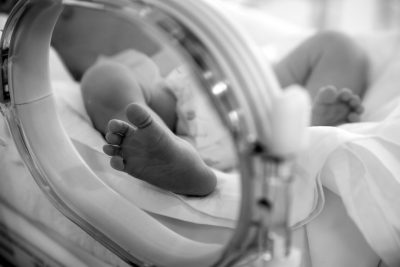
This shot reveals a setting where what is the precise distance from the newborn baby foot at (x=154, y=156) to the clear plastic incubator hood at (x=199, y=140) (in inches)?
1.1

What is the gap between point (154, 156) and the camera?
46cm

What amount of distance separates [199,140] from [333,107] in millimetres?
191

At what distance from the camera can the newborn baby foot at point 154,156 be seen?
0.45 metres

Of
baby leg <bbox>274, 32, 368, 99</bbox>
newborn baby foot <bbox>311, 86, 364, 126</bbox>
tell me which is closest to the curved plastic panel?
newborn baby foot <bbox>311, 86, 364, 126</bbox>

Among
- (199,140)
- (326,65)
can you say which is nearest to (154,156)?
(199,140)

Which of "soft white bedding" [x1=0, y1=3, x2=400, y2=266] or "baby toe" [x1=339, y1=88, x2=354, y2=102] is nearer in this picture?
"soft white bedding" [x1=0, y1=3, x2=400, y2=266]

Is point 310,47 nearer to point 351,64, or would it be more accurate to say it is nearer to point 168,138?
point 351,64

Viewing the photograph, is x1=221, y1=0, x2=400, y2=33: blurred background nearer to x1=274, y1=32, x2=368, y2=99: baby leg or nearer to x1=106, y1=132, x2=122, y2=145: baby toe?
x1=274, y1=32, x2=368, y2=99: baby leg

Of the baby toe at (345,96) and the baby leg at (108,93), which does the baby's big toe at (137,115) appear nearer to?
the baby leg at (108,93)

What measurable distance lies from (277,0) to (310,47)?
1797mm

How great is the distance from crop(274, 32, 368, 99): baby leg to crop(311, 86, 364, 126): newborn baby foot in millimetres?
96

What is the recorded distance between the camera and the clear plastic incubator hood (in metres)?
0.27

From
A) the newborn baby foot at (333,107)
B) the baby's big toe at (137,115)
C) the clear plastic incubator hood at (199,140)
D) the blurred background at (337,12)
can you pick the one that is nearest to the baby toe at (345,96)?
the newborn baby foot at (333,107)

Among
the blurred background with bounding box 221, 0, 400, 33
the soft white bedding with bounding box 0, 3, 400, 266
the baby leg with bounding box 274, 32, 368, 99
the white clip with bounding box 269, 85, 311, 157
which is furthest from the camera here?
the blurred background with bounding box 221, 0, 400, 33
